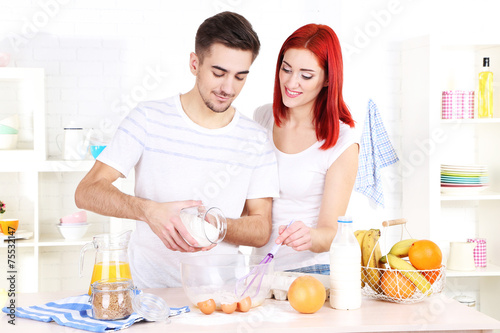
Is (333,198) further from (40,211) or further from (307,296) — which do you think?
(40,211)

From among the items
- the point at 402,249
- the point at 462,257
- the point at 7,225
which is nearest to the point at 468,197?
the point at 462,257

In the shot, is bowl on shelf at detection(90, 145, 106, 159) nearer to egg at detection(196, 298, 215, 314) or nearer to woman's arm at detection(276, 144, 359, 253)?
woman's arm at detection(276, 144, 359, 253)

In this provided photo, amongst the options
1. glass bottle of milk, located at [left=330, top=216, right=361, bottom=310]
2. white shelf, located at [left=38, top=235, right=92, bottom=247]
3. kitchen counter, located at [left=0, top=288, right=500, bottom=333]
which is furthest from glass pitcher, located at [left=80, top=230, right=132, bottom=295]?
white shelf, located at [left=38, top=235, right=92, bottom=247]

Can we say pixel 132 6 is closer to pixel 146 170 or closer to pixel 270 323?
pixel 146 170

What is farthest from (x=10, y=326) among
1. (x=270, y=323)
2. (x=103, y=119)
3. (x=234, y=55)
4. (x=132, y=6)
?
(x=132, y=6)

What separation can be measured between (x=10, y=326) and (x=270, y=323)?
0.67m

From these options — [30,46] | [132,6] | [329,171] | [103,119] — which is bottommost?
[329,171]

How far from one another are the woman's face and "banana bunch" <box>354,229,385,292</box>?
0.61m

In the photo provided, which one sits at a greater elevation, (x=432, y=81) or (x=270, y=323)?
(x=432, y=81)

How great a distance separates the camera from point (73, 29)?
159 inches

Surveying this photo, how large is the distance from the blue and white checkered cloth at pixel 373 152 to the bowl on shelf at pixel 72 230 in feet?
5.96

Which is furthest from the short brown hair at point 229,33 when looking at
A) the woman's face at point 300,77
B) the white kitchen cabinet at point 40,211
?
the white kitchen cabinet at point 40,211

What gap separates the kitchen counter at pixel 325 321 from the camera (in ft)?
4.92

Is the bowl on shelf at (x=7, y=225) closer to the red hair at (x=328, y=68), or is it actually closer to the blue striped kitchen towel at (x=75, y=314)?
the blue striped kitchen towel at (x=75, y=314)
